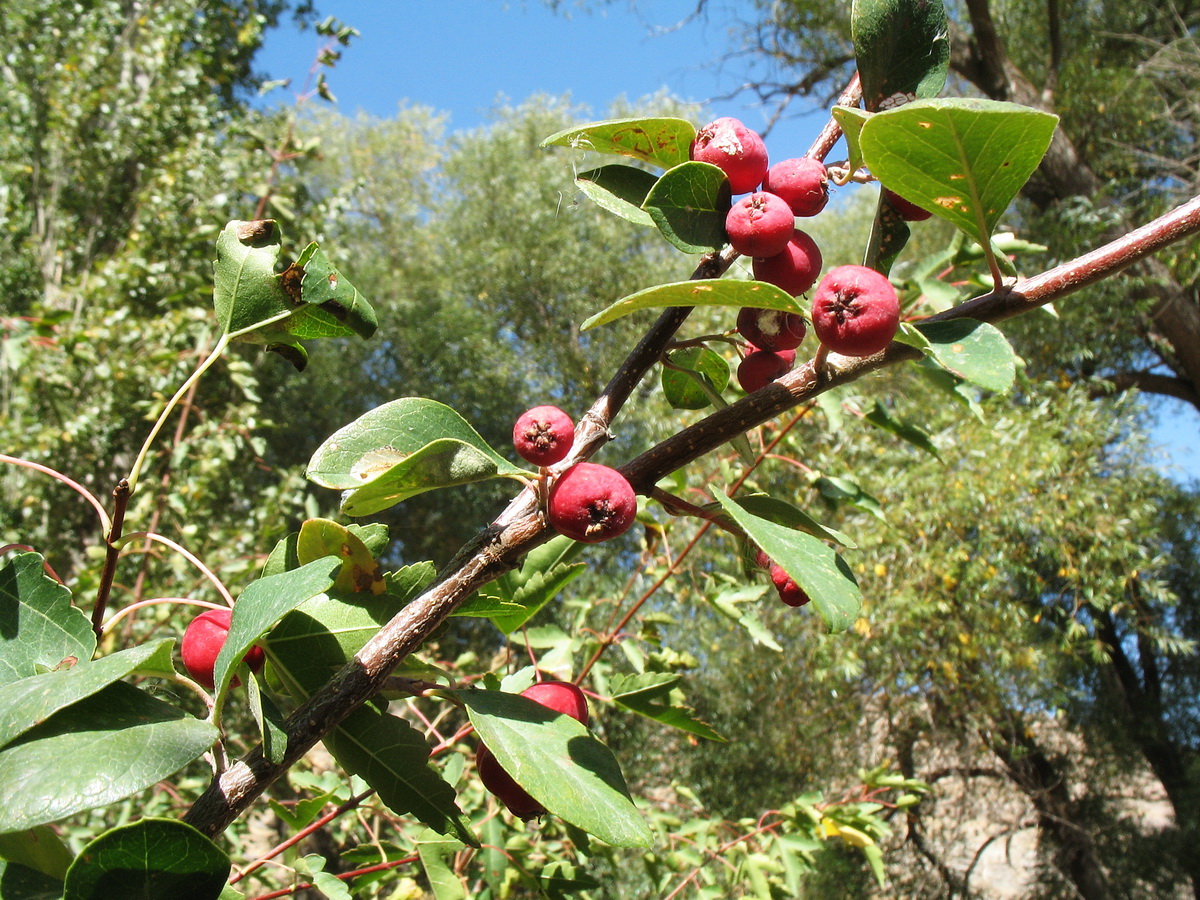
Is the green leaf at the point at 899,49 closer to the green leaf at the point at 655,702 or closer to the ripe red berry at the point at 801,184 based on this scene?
the ripe red berry at the point at 801,184

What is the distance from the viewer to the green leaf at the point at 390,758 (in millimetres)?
517

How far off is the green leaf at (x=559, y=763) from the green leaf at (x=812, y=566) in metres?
0.17

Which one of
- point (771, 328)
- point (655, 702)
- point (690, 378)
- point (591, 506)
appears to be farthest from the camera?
point (655, 702)

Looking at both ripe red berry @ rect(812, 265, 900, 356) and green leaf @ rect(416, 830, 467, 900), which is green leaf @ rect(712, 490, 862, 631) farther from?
green leaf @ rect(416, 830, 467, 900)

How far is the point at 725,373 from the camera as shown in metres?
0.73

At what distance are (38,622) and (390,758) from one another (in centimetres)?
24

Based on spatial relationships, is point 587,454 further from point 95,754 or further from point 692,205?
point 95,754

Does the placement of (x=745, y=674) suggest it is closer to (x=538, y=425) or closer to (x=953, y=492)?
(x=953, y=492)

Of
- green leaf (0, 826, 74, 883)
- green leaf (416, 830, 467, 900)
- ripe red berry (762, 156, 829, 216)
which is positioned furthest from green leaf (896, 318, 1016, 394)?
green leaf (416, 830, 467, 900)

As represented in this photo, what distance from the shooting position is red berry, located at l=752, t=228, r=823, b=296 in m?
0.55

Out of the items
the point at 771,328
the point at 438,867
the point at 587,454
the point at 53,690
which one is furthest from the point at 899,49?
the point at 438,867

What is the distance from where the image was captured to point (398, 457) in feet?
1.62

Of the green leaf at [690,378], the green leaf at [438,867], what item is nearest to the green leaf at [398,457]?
the green leaf at [690,378]

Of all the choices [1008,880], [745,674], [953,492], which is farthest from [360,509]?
[1008,880]
